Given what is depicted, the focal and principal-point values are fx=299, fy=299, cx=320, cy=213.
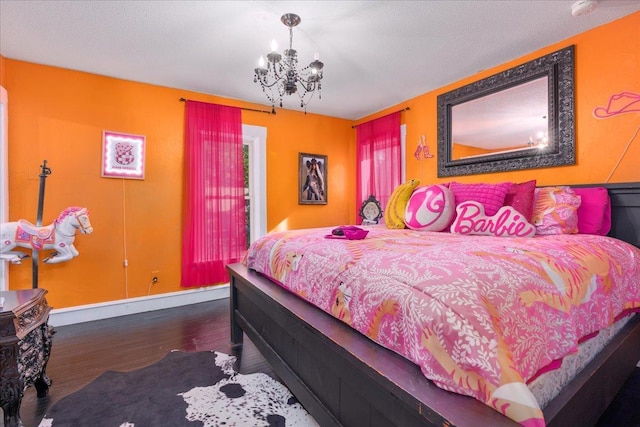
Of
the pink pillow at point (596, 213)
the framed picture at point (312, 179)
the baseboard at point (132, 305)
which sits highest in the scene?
the framed picture at point (312, 179)

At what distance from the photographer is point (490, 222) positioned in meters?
2.12

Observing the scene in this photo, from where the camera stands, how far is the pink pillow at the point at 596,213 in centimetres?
208

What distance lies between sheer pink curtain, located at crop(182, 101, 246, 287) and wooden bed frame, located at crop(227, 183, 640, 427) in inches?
66.6

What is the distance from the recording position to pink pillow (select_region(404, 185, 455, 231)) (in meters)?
2.41

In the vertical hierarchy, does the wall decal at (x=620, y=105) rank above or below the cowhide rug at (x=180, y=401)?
above

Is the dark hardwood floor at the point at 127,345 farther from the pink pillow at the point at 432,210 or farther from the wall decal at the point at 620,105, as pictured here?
the wall decal at the point at 620,105

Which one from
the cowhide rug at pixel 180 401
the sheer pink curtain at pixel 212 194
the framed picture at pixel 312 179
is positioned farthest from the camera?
the framed picture at pixel 312 179

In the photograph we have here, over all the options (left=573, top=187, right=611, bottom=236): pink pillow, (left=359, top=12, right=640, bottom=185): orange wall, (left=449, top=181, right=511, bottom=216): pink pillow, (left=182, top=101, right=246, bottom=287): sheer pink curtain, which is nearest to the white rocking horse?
(left=182, top=101, right=246, bottom=287): sheer pink curtain

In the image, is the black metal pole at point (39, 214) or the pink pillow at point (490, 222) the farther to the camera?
the black metal pole at point (39, 214)

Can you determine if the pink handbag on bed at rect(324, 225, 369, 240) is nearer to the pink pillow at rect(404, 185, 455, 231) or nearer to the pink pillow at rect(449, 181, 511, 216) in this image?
the pink pillow at rect(404, 185, 455, 231)

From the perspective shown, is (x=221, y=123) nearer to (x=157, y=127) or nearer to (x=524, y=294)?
(x=157, y=127)

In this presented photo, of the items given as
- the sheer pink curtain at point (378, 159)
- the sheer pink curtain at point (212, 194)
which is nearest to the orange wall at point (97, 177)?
the sheer pink curtain at point (212, 194)

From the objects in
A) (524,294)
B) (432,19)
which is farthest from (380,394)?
(432,19)

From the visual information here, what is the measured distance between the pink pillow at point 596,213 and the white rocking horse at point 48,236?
13.3ft
